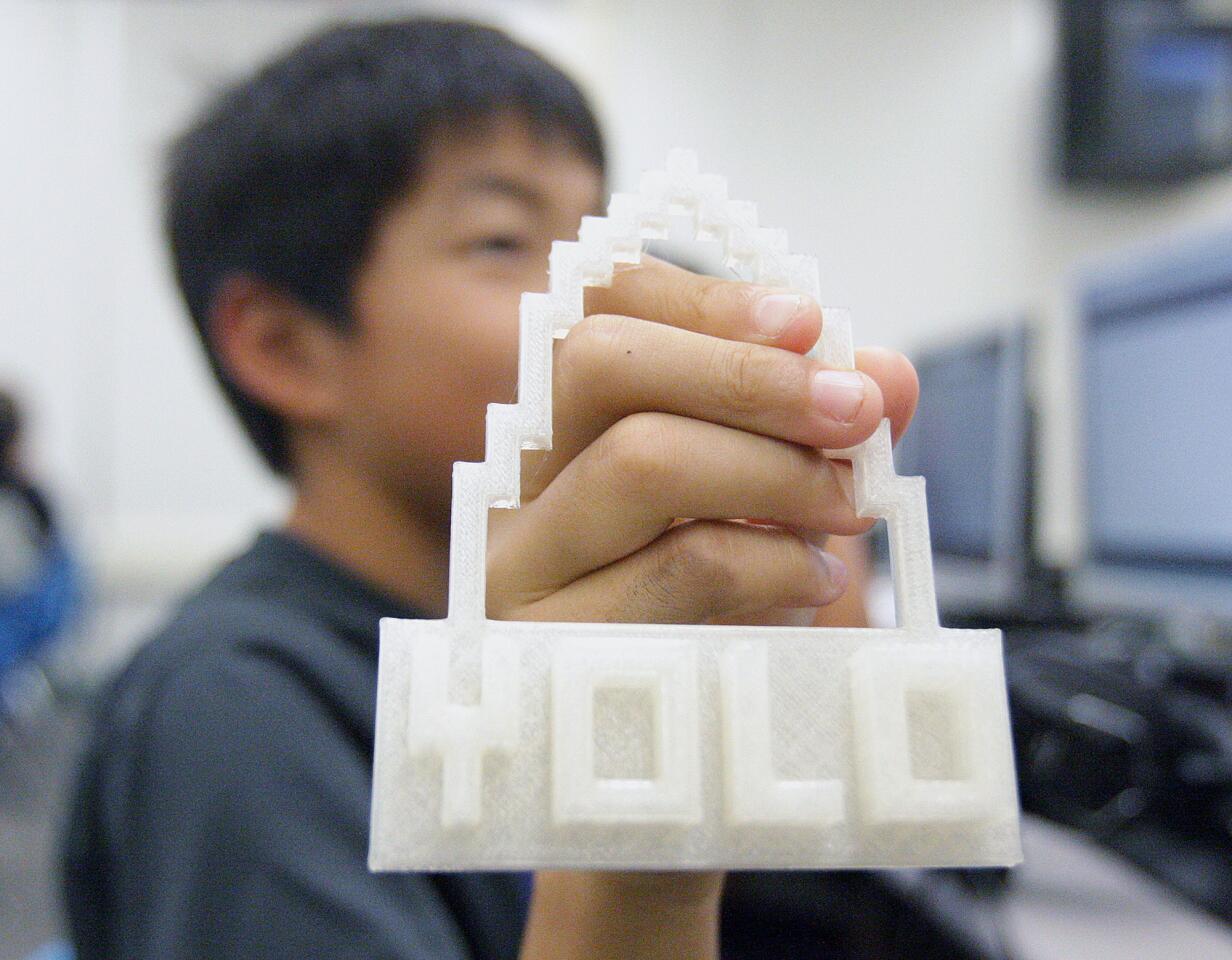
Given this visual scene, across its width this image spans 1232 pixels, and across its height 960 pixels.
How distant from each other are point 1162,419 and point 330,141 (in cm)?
84

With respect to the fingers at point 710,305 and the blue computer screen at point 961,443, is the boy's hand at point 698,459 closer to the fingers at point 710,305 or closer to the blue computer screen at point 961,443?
the fingers at point 710,305

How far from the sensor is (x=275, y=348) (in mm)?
672

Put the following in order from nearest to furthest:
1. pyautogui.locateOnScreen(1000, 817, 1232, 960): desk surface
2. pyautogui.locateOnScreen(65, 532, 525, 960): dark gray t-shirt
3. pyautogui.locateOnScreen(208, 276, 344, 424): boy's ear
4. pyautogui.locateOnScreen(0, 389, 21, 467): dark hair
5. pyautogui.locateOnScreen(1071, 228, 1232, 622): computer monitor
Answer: pyautogui.locateOnScreen(65, 532, 525, 960): dark gray t-shirt
pyautogui.locateOnScreen(1000, 817, 1232, 960): desk surface
pyautogui.locateOnScreen(208, 276, 344, 424): boy's ear
pyautogui.locateOnScreen(1071, 228, 1232, 622): computer monitor
pyautogui.locateOnScreen(0, 389, 21, 467): dark hair

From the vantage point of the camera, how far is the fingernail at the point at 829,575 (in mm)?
284

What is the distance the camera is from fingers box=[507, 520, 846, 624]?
0.28m

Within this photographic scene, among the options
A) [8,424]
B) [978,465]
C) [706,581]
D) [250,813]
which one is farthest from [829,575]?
[8,424]

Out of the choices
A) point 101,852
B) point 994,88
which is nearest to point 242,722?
point 101,852

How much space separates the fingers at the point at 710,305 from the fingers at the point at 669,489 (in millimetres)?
30

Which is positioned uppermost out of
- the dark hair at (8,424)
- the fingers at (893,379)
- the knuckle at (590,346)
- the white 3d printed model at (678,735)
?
the knuckle at (590,346)

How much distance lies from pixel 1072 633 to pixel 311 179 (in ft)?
3.02

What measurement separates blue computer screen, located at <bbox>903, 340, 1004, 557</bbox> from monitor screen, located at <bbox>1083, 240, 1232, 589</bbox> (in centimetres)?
15

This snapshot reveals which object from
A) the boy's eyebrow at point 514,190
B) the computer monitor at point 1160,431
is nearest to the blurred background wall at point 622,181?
the computer monitor at point 1160,431

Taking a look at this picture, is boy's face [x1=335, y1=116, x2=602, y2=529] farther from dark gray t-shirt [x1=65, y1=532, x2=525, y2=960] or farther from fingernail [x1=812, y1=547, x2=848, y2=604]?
fingernail [x1=812, y1=547, x2=848, y2=604]

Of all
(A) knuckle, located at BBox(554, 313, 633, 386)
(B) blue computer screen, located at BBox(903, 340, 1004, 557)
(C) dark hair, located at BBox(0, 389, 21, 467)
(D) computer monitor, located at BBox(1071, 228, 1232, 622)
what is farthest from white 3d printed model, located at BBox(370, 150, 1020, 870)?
(C) dark hair, located at BBox(0, 389, 21, 467)
